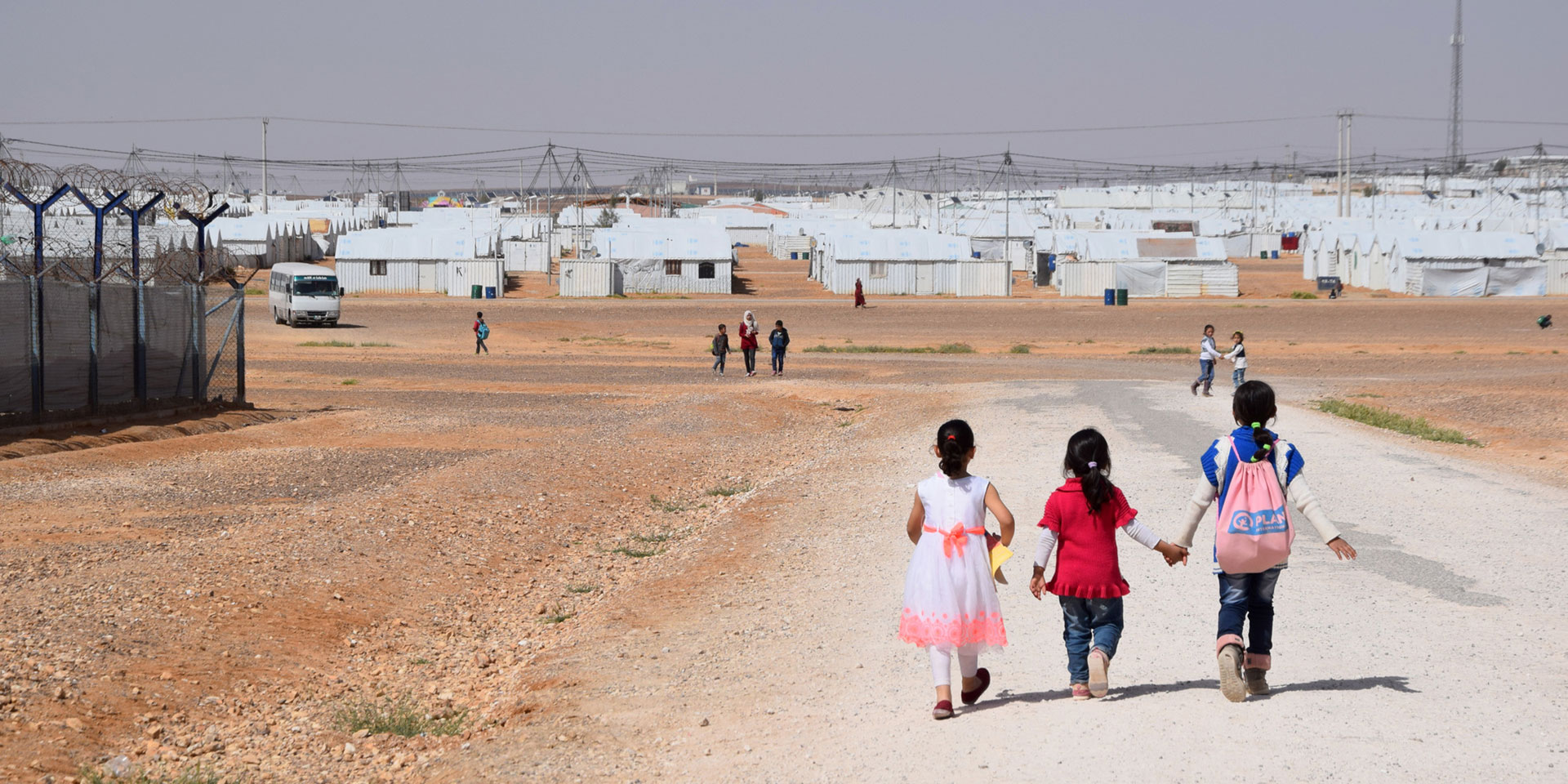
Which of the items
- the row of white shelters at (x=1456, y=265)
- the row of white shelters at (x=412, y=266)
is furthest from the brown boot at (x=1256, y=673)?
the row of white shelters at (x=1456, y=265)

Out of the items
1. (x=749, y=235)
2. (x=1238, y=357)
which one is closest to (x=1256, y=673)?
(x=1238, y=357)

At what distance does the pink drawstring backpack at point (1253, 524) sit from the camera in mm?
6285

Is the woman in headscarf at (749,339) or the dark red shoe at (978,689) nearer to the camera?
the dark red shoe at (978,689)

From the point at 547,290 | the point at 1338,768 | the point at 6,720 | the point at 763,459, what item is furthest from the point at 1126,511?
the point at 547,290

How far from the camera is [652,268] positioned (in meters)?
74.3

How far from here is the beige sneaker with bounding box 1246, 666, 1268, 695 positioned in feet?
20.9

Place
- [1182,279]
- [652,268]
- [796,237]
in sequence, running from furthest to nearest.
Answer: [796,237] → [1182,279] → [652,268]

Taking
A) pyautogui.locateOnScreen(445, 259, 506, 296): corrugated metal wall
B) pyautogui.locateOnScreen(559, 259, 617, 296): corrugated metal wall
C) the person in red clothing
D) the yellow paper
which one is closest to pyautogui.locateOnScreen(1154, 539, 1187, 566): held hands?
the person in red clothing

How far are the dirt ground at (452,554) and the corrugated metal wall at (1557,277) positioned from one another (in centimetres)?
4830

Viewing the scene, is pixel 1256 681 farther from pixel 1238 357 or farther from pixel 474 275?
pixel 474 275

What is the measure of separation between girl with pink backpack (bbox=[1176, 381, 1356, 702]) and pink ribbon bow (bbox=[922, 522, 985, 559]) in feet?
3.76

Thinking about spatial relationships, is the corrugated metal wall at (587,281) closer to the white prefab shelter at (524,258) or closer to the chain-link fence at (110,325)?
the white prefab shelter at (524,258)

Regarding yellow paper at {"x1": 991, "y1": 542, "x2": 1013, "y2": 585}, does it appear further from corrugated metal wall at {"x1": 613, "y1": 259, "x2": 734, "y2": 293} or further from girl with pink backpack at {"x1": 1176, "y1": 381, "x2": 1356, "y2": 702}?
corrugated metal wall at {"x1": 613, "y1": 259, "x2": 734, "y2": 293}

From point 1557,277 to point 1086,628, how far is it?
80977 millimetres
